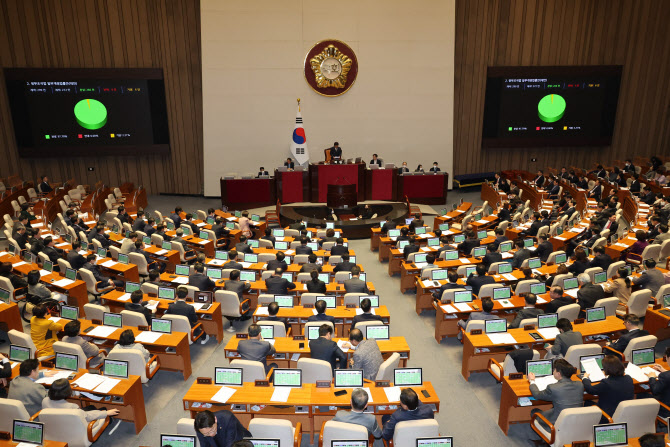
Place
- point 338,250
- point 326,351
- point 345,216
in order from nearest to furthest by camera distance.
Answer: point 326,351 → point 338,250 → point 345,216

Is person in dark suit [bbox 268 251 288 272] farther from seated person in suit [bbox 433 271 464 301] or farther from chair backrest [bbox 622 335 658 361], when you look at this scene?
chair backrest [bbox 622 335 658 361]

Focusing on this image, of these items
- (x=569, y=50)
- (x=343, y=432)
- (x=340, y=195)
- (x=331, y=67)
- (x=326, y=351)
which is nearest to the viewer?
(x=343, y=432)

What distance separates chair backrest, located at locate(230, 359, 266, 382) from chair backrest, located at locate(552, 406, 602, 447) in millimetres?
3942

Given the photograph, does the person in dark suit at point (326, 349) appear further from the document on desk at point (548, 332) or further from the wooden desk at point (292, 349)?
the document on desk at point (548, 332)

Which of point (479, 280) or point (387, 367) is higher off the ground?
point (479, 280)

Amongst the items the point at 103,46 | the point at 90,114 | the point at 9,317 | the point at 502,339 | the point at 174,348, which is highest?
the point at 103,46

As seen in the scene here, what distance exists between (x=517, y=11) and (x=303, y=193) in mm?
13179

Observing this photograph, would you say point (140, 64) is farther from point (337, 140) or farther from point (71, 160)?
point (337, 140)

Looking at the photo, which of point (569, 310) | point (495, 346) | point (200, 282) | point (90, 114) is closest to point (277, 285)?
point (200, 282)

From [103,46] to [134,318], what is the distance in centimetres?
1723

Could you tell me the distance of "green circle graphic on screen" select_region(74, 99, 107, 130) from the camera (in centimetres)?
2128

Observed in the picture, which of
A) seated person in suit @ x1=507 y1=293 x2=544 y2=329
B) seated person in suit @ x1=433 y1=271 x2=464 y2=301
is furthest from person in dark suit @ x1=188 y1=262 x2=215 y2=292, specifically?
seated person in suit @ x1=507 y1=293 x2=544 y2=329

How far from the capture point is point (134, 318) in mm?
8719

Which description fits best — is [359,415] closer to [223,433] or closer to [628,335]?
[223,433]
